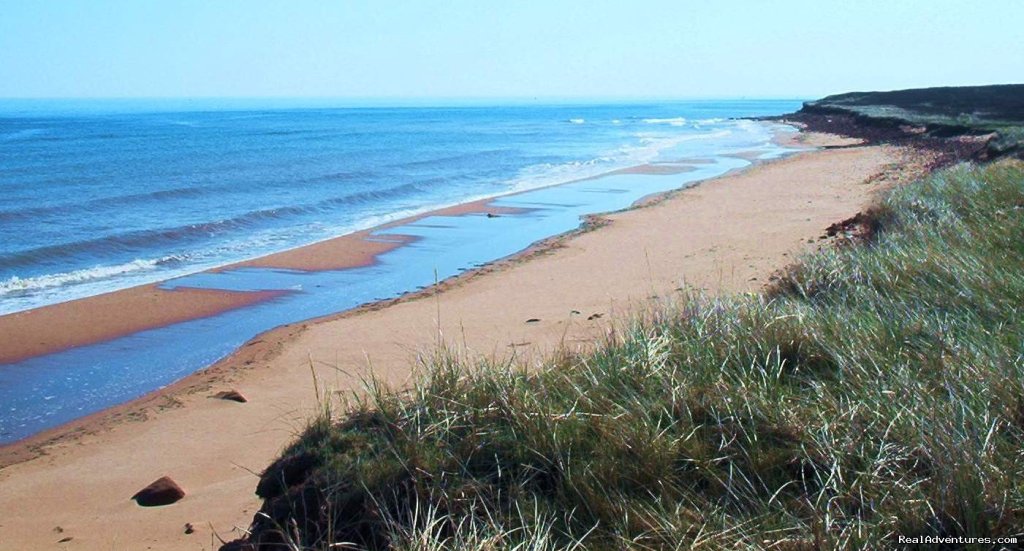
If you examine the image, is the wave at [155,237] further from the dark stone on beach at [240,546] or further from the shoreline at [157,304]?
the dark stone on beach at [240,546]

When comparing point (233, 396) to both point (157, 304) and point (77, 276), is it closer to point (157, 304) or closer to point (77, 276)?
point (157, 304)

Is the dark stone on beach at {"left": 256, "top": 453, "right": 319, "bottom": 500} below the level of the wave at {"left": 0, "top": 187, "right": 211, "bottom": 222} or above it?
above

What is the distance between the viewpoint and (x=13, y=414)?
8.56 metres

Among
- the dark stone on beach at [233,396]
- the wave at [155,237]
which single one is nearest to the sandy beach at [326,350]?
the dark stone on beach at [233,396]

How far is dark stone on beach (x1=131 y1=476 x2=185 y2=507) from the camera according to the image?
5.86 metres

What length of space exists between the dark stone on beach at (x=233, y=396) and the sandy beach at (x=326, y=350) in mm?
76

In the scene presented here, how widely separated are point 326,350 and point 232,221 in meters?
12.5

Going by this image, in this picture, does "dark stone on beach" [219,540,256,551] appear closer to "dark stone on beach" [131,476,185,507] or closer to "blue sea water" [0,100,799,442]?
"dark stone on beach" [131,476,185,507]

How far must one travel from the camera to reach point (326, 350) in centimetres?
977

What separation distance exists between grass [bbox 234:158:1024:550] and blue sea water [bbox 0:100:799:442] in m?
1.89

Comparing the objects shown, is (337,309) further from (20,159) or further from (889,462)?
(20,159)

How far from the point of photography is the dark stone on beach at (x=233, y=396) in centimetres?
819

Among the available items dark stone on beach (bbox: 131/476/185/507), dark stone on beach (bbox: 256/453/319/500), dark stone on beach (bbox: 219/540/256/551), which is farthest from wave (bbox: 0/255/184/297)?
dark stone on beach (bbox: 219/540/256/551)

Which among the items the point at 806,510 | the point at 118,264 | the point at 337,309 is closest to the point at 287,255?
the point at 118,264
